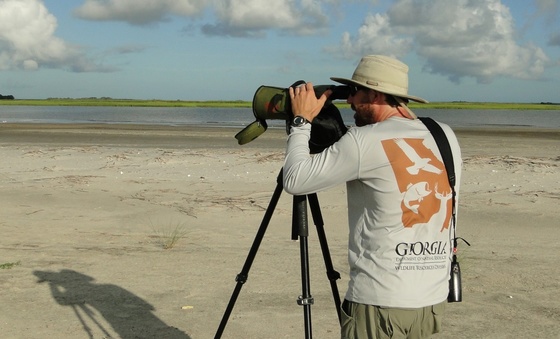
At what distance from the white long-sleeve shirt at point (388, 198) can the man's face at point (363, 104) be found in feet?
0.35

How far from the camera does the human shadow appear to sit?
179 inches

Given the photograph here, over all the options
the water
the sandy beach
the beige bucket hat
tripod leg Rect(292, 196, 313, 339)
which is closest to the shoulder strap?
the beige bucket hat

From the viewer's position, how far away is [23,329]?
4500 millimetres

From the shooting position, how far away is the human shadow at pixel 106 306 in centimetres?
455

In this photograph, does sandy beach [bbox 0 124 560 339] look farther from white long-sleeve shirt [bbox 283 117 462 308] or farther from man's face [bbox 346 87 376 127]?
man's face [bbox 346 87 376 127]

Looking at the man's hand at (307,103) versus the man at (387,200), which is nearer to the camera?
the man at (387,200)

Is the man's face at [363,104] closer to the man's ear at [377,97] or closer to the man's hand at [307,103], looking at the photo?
the man's ear at [377,97]

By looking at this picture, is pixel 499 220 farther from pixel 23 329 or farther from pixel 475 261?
pixel 23 329

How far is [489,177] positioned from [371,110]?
367 inches

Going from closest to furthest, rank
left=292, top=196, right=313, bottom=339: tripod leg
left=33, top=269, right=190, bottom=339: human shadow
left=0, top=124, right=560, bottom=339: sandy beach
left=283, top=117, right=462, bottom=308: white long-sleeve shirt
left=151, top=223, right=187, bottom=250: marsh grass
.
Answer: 1. left=283, top=117, right=462, bottom=308: white long-sleeve shirt
2. left=292, top=196, right=313, bottom=339: tripod leg
3. left=33, top=269, right=190, bottom=339: human shadow
4. left=0, top=124, right=560, bottom=339: sandy beach
5. left=151, top=223, right=187, bottom=250: marsh grass

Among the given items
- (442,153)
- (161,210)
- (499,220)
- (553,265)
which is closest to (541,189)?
(499,220)

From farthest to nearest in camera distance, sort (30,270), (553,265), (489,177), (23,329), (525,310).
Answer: (489,177)
(553,265)
(30,270)
(525,310)
(23,329)

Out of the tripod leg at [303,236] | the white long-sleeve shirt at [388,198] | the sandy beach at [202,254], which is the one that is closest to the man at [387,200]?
the white long-sleeve shirt at [388,198]

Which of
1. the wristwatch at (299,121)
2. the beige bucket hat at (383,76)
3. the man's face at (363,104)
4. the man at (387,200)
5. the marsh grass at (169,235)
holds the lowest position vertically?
the marsh grass at (169,235)
